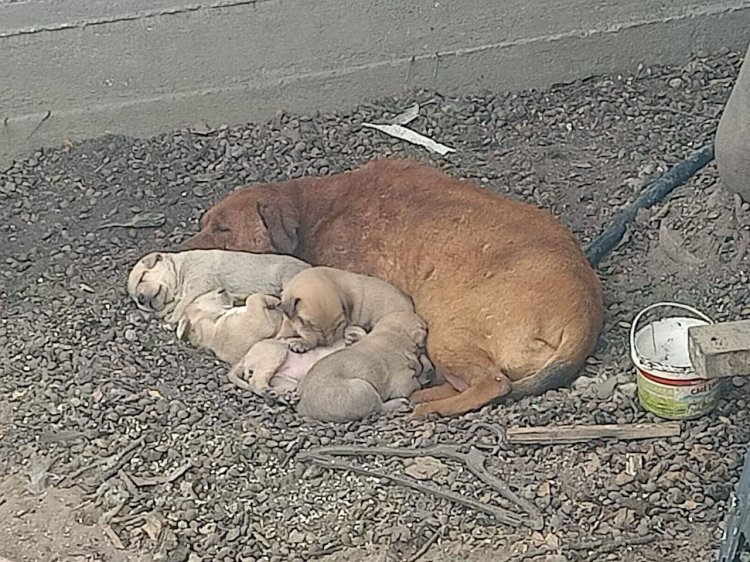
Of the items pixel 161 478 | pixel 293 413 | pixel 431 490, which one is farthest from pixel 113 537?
pixel 431 490

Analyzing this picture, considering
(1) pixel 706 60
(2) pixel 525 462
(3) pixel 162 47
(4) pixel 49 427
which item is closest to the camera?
(2) pixel 525 462

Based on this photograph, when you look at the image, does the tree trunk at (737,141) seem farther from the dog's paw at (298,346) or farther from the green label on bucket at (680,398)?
the dog's paw at (298,346)

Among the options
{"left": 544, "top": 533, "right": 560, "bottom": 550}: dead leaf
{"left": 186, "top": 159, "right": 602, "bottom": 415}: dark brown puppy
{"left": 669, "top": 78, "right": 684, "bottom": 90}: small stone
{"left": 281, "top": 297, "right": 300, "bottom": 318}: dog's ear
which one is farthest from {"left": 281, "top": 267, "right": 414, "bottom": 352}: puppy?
{"left": 669, "top": 78, "right": 684, "bottom": 90}: small stone

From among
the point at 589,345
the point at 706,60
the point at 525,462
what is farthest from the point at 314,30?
the point at 525,462

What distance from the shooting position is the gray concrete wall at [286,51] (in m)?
6.28

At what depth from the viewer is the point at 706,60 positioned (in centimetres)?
702

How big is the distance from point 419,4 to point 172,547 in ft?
11.5

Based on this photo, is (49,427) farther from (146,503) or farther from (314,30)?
(314,30)

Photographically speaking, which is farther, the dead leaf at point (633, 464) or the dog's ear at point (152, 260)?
the dog's ear at point (152, 260)

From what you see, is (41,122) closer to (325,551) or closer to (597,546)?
(325,551)

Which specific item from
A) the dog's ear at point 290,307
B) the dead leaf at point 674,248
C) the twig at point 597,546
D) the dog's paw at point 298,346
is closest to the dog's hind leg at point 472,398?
the dog's paw at point 298,346

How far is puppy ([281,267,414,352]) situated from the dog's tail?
0.60 m

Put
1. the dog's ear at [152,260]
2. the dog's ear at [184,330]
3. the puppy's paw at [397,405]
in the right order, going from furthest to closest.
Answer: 1. the dog's ear at [152,260]
2. the dog's ear at [184,330]
3. the puppy's paw at [397,405]

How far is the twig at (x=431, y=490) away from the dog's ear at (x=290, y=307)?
2.21 feet
